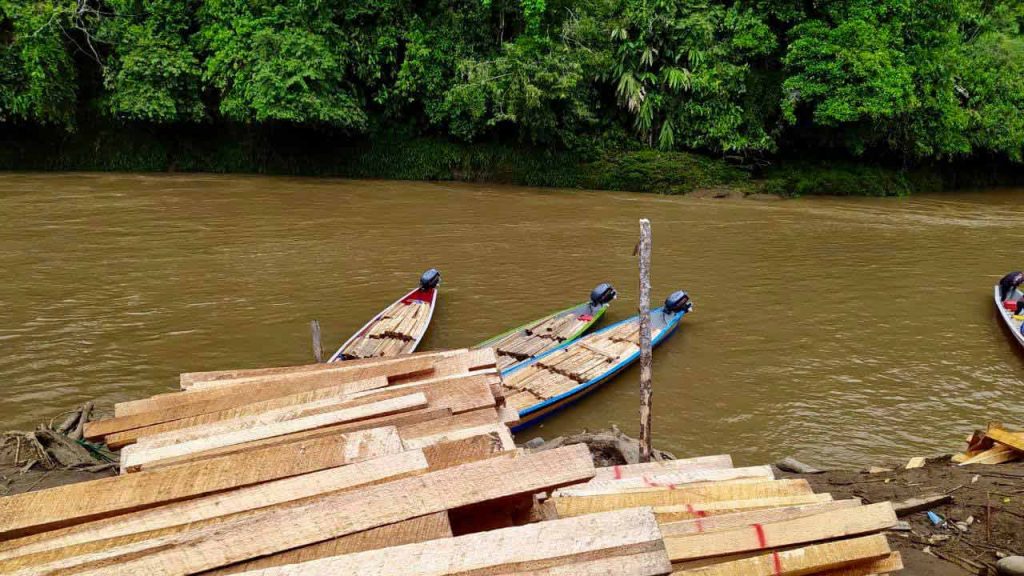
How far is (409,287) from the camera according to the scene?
11.6 metres

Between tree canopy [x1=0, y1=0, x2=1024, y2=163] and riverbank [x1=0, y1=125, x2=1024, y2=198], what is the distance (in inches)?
23.5

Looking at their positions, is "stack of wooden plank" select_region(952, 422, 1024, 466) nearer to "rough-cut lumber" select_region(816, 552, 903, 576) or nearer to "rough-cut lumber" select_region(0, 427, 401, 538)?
"rough-cut lumber" select_region(816, 552, 903, 576)

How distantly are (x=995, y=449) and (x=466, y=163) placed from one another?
18649 millimetres

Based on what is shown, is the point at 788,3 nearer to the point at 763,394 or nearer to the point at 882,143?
the point at 882,143

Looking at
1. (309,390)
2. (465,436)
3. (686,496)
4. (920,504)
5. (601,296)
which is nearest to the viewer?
(465,436)

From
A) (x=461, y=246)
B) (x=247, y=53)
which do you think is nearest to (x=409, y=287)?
(x=461, y=246)

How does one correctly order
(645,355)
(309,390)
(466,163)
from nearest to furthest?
(309,390)
(645,355)
(466,163)

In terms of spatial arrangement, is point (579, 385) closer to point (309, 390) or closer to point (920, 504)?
point (920, 504)

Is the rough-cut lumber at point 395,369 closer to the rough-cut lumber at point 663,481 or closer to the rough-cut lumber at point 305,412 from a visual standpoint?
the rough-cut lumber at point 305,412

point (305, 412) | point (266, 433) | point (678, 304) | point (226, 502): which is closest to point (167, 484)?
point (226, 502)

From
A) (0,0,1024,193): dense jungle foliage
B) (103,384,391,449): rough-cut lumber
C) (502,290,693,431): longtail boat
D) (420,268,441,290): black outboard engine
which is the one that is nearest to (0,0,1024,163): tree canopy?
(0,0,1024,193): dense jungle foliage

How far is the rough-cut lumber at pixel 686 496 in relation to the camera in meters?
3.43

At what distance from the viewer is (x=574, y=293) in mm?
11625

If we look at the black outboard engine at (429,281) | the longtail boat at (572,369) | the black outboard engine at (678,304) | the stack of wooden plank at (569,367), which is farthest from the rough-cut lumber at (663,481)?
the black outboard engine at (429,281)
